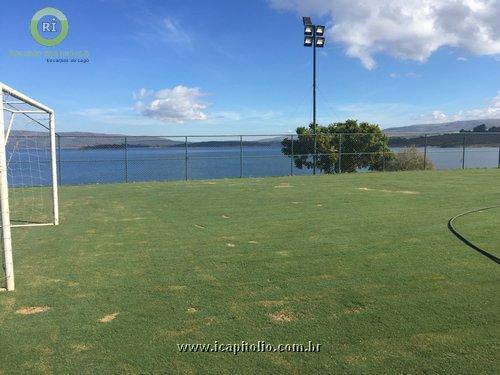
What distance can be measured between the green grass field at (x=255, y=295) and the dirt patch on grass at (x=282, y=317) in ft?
0.06

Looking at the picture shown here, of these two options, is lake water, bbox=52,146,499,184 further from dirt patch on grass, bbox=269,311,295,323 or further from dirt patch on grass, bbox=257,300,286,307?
dirt patch on grass, bbox=269,311,295,323

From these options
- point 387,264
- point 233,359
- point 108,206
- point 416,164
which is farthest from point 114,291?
point 416,164

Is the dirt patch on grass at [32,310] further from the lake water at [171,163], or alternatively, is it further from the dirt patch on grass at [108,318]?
the lake water at [171,163]

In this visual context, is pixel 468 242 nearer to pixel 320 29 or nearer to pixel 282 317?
pixel 282 317

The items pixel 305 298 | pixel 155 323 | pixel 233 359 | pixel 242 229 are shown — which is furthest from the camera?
pixel 242 229

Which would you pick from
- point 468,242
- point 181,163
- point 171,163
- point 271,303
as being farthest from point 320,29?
point 271,303

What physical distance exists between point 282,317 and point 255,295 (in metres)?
0.55

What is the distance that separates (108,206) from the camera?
1077 cm

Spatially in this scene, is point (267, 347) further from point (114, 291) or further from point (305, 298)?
point (114, 291)

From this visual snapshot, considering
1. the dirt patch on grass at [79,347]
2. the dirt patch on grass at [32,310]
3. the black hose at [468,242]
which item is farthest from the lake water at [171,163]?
the dirt patch on grass at [79,347]

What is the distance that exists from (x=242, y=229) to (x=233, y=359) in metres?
4.38

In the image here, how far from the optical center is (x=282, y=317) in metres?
3.77

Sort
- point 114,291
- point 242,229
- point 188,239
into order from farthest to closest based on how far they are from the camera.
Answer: point 242,229
point 188,239
point 114,291

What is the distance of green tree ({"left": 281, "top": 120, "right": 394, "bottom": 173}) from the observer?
2359cm
